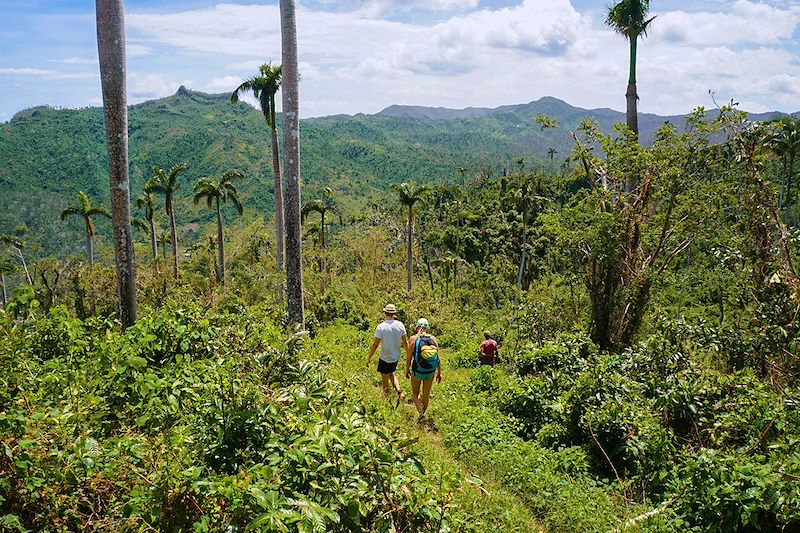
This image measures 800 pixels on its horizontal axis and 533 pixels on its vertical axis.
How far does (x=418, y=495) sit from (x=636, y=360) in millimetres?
6327

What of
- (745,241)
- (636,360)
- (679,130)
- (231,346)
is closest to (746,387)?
(636,360)

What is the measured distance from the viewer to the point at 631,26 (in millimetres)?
16953

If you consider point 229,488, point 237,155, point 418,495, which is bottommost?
point 418,495

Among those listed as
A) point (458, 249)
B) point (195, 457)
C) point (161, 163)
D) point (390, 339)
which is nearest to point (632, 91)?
point (390, 339)

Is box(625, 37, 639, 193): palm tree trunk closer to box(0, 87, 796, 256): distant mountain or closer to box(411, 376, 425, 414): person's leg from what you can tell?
box(411, 376, 425, 414): person's leg

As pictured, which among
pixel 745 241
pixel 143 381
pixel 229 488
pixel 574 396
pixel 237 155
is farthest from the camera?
pixel 237 155

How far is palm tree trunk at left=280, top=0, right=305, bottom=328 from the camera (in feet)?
29.6

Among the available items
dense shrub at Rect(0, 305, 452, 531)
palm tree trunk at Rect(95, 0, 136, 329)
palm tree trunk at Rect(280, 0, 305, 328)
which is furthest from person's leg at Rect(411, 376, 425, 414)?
Answer: palm tree trunk at Rect(95, 0, 136, 329)

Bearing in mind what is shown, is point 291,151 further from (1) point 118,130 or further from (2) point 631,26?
(2) point 631,26

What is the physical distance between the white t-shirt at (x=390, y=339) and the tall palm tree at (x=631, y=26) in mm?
12659

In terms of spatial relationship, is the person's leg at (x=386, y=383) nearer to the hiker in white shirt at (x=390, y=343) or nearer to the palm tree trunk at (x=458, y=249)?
the hiker in white shirt at (x=390, y=343)

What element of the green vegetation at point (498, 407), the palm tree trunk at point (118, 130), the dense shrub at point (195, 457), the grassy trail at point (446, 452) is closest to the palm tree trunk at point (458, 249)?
the green vegetation at point (498, 407)

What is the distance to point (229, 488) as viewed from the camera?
2.90 meters

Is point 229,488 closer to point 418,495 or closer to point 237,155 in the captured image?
point 418,495
